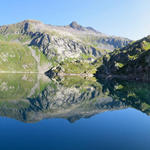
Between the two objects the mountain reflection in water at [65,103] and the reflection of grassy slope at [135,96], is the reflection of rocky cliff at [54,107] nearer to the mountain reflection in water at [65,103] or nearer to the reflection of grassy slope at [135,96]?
the mountain reflection in water at [65,103]

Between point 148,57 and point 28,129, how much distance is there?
155754 mm

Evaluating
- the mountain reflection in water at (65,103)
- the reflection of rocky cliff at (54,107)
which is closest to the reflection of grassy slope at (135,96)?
the mountain reflection in water at (65,103)

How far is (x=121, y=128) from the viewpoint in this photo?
3319 cm

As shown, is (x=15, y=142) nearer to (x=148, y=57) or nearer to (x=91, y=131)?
(x=91, y=131)

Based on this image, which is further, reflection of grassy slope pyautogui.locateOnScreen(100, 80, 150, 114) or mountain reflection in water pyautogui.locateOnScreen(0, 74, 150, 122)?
reflection of grassy slope pyautogui.locateOnScreen(100, 80, 150, 114)

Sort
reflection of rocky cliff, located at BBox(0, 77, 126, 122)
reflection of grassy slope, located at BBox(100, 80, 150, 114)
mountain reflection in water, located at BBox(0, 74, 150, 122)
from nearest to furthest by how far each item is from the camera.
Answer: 1. reflection of rocky cliff, located at BBox(0, 77, 126, 122)
2. mountain reflection in water, located at BBox(0, 74, 150, 122)
3. reflection of grassy slope, located at BBox(100, 80, 150, 114)

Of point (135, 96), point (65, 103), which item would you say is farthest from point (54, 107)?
point (135, 96)

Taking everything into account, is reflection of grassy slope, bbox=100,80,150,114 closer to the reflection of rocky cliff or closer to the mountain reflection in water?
the mountain reflection in water

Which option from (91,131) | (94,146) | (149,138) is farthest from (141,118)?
(94,146)

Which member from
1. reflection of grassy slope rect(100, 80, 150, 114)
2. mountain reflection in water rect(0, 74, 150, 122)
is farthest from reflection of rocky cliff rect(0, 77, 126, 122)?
reflection of grassy slope rect(100, 80, 150, 114)

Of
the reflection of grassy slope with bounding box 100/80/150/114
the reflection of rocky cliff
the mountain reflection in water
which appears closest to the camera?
the reflection of rocky cliff

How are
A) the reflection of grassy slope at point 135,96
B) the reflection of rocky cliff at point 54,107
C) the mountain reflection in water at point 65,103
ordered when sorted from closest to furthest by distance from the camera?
the reflection of rocky cliff at point 54,107 < the mountain reflection in water at point 65,103 < the reflection of grassy slope at point 135,96

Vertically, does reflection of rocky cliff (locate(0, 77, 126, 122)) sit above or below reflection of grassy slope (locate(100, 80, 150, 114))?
below

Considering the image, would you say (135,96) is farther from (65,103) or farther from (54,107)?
(54,107)
